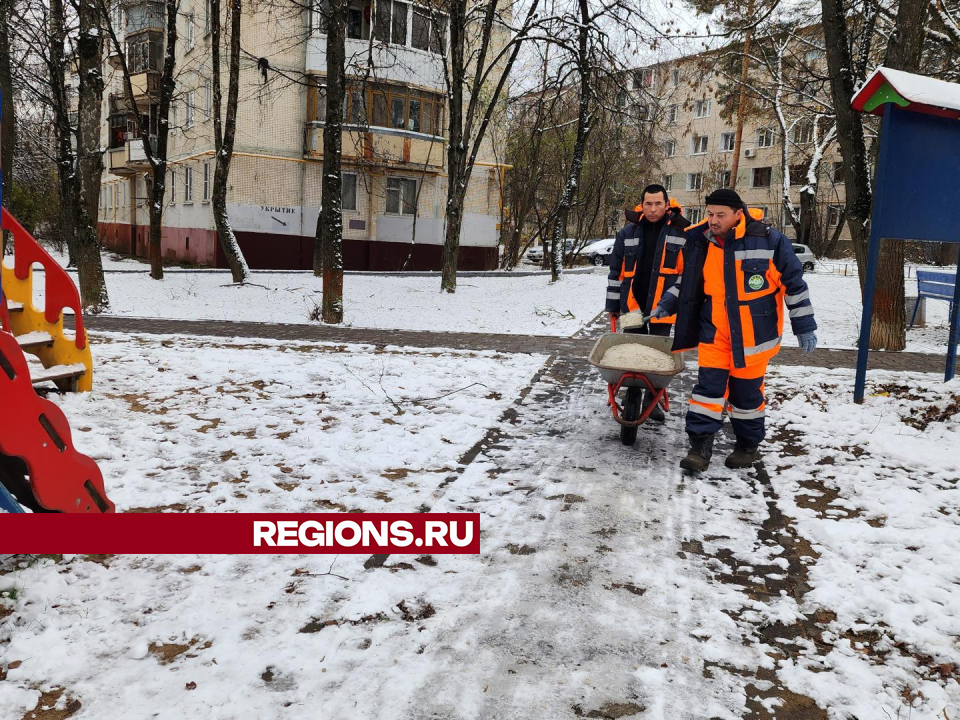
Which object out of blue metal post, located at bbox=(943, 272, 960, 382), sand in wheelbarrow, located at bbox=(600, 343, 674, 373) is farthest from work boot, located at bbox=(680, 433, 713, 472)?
blue metal post, located at bbox=(943, 272, 960, 382)

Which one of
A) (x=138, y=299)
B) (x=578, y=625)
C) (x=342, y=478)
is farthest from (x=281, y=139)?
(x=578, y=625)

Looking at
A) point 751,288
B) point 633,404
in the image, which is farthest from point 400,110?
point 751,288

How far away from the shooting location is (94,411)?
19.6 feet

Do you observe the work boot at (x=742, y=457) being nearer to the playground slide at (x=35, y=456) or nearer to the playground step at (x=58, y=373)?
the playground slide at (x=35, y=456)

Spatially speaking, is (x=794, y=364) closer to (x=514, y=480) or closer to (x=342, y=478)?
(x=514, y=480)

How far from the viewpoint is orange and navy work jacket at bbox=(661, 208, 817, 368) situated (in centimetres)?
499

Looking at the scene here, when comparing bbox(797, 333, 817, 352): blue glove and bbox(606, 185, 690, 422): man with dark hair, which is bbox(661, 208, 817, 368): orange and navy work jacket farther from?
bbox(606, 185, 690, 422): man with dark hair

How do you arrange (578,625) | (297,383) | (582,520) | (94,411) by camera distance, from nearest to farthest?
(578,625), (582,520), (94,411), (297,383)

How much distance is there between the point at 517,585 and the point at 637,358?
2.67 m

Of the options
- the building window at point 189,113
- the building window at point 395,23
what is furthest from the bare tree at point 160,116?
the building window at point 189,113

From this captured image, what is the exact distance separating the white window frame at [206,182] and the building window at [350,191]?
4933 mm

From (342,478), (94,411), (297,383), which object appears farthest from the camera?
(297,383)

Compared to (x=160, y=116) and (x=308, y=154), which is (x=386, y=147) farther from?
(x=160, y=116)

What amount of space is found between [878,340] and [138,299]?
1373 cm
